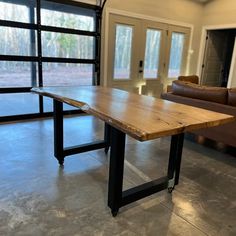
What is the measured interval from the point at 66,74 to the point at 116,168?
353 cm

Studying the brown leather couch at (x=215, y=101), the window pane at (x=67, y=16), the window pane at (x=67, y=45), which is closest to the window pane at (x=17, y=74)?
the window pane at (x=67, y=45)

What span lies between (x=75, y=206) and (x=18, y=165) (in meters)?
1.04

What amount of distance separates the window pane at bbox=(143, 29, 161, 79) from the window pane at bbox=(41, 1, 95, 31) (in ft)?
5.41

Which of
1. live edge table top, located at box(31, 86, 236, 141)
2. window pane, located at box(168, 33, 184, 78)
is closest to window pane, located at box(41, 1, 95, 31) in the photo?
window pane, located at box(168, 33, 184, 78)

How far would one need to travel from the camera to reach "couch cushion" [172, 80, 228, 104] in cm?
309

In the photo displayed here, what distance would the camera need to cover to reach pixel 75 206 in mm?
1977

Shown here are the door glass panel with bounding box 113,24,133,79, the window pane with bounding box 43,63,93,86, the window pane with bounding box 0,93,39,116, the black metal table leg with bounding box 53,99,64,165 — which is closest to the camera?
the black metal table leg with bounding box 53,99,64,165

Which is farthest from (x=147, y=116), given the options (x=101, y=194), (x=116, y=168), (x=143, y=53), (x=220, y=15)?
(x=220, y=15)

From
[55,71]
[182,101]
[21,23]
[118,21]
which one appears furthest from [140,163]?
[118,21]

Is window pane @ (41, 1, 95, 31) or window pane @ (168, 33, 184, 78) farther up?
window pane @ (41, 1, 95, 31)

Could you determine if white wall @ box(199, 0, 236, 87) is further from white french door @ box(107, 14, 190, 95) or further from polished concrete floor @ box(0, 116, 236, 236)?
polished concrete floor @ box(0, 116, 236, 236)

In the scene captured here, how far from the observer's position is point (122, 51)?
18.0 feet

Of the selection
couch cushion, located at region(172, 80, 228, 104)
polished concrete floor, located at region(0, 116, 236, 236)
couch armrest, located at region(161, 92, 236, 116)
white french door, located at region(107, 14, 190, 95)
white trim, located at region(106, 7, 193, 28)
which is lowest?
polished concrete floor, located at region(0, 116, 236, 236)

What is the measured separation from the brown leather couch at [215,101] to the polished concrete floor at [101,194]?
10.9 inches
